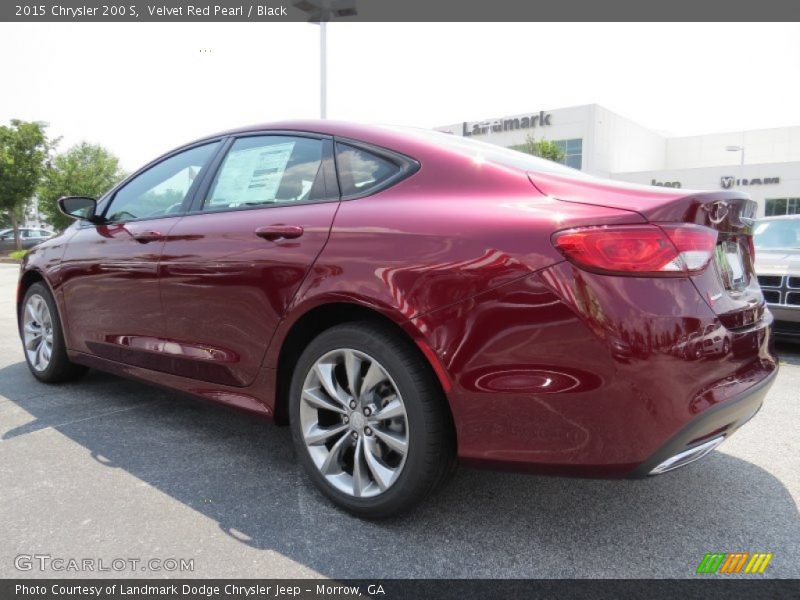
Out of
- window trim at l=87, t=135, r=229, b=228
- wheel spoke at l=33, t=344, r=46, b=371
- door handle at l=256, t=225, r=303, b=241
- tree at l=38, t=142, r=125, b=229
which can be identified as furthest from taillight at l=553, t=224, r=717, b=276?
tree at l=38, t=142, r=125, b=229

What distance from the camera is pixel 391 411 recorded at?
7.01 feet

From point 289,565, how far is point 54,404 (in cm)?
259

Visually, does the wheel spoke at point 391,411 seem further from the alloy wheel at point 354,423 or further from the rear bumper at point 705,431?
the rear bumper at point 705,431

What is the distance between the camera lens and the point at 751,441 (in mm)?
3137

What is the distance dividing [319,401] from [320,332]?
0.30 metres

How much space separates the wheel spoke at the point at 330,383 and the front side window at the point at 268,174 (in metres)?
0.73

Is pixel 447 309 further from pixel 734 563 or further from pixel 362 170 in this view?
pixel 734 563

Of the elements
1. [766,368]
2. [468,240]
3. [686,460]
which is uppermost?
[468,240]

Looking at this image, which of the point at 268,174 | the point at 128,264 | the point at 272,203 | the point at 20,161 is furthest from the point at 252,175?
the point at 20,161

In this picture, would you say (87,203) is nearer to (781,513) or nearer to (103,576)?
(103,576)

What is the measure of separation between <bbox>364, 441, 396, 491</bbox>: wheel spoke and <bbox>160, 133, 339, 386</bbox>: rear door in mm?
662

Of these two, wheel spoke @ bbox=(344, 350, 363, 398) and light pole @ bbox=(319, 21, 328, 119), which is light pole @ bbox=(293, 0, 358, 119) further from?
wheel spoke @ bbox=(344, 350, 363, 398)
